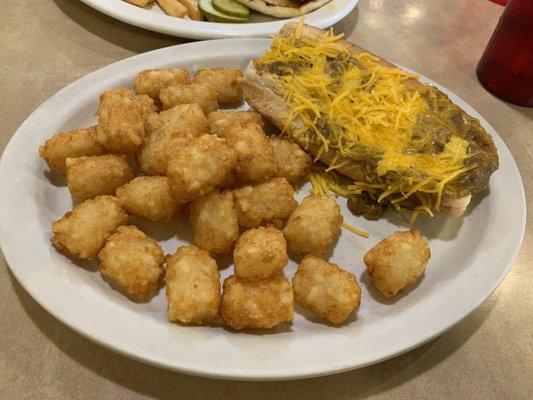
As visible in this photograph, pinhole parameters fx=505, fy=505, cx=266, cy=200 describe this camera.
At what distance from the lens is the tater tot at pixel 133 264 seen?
60.9 inches

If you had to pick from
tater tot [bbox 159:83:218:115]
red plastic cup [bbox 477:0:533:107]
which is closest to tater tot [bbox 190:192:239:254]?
tater tot [bbox 159:83:218:115]

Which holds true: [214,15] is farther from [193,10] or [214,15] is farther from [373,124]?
[373,124]

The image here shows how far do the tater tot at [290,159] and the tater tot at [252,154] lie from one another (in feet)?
0.33

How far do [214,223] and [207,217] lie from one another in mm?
32

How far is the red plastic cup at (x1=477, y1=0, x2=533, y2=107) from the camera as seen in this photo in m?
2.57

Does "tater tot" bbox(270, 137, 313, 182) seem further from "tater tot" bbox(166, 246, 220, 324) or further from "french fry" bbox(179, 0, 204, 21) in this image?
"french fry" bbox(179, 0, 204, 21)

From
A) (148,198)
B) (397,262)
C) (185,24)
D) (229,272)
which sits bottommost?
(229,272)

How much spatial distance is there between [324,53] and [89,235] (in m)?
1.23

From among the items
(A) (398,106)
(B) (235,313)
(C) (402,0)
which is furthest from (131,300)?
(C) (402,0)

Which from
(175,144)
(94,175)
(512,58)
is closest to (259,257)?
(175,144)

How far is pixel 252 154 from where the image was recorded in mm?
1818

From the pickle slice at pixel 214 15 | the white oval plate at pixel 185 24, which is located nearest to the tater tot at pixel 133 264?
the white oval plate at pixel 185 24

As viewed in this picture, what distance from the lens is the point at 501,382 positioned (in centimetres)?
164

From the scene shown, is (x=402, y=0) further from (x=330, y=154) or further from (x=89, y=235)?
(x=89, y=235)
